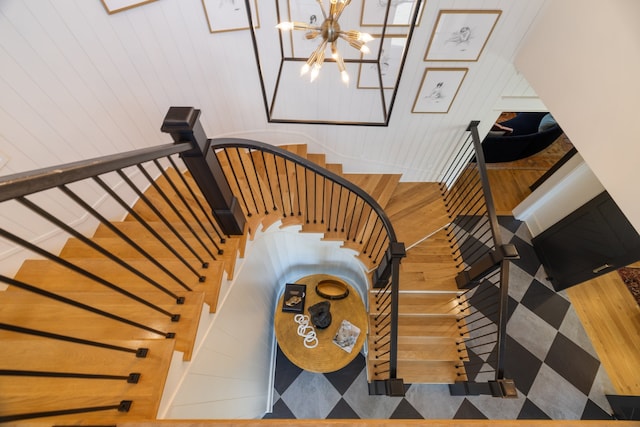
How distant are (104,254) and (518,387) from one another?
409 cm

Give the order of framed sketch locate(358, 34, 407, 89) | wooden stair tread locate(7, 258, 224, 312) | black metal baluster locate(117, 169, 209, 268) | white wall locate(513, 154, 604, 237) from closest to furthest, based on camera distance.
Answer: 1. black metal baluster locate(117, 169, 209, 268)
2. wooden stair tread locate(7, 258, 224, 312)
3. framed sketch locate(358, 34, 407, 89)
4. white wall locate(513, 154, 604, 237)

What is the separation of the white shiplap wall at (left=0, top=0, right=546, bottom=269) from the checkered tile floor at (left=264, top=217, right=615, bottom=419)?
8.14 feet

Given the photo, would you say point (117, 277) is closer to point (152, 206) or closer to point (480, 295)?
point (152, 206)

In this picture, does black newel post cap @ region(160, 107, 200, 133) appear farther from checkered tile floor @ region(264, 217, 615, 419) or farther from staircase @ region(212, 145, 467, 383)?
checkered tile floor @ region(264, 217, 615, 419)

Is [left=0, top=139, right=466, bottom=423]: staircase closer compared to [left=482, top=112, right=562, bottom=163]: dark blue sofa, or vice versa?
[left=0, top=139, right=466, bottom=423]: staircase

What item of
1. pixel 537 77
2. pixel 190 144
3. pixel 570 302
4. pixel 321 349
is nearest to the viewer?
pixel 190 144

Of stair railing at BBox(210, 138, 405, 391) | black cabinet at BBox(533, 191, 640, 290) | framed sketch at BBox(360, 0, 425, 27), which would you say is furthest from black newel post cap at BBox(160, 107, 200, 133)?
black cabinet at BBox(533, 191, 640, 290)

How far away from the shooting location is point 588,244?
10.9 feet

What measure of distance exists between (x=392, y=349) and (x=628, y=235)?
9.19 feet

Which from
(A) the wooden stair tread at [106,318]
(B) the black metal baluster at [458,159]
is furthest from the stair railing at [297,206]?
(B) the black metal baluster at [458,159]

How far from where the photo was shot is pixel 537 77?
7.97 ft

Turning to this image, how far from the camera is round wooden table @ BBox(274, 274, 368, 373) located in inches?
114

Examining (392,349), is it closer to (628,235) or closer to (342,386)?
(342,386)

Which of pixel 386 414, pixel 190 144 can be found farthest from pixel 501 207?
pixel 190 144
